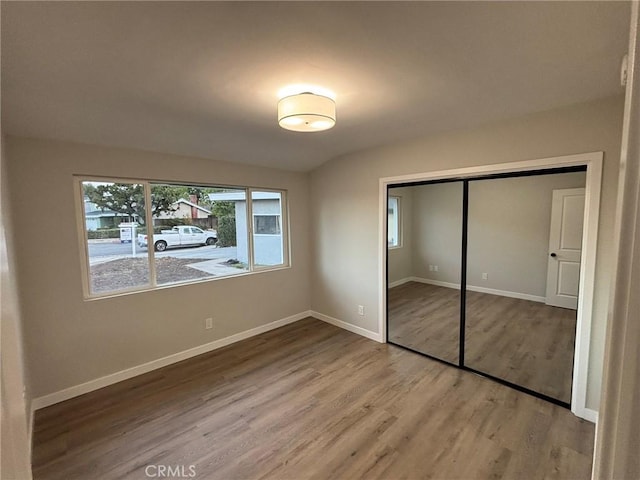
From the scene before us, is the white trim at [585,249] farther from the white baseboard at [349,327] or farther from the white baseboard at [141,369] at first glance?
the white baseboard at [141,369]

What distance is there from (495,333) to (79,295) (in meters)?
4.11

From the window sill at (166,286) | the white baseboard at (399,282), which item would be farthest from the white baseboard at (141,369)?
the white baseboard at (399,282)

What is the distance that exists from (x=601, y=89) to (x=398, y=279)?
2.44 metres

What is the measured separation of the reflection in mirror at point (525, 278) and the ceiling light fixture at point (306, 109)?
5.82 ft

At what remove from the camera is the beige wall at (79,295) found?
244 centimetres

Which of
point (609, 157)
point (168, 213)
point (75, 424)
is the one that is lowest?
point (75, 424)

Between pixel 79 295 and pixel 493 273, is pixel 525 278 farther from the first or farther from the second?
pixel 79 295

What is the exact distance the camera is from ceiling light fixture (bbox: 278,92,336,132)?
1891 mm

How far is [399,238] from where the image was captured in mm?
3637

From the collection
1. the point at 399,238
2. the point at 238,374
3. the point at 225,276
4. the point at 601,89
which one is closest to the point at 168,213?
the point at 225,276

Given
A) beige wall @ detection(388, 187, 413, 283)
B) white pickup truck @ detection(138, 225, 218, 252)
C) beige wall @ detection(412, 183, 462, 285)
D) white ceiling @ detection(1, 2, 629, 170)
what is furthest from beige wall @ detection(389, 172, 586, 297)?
white pickup truck @ detection(138, 225, 218, 252)

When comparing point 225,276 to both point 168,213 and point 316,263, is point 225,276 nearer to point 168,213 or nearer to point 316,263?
point 168,213

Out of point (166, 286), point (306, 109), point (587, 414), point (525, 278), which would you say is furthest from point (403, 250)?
point (166, 286)

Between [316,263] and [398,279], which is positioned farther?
[316,263]
